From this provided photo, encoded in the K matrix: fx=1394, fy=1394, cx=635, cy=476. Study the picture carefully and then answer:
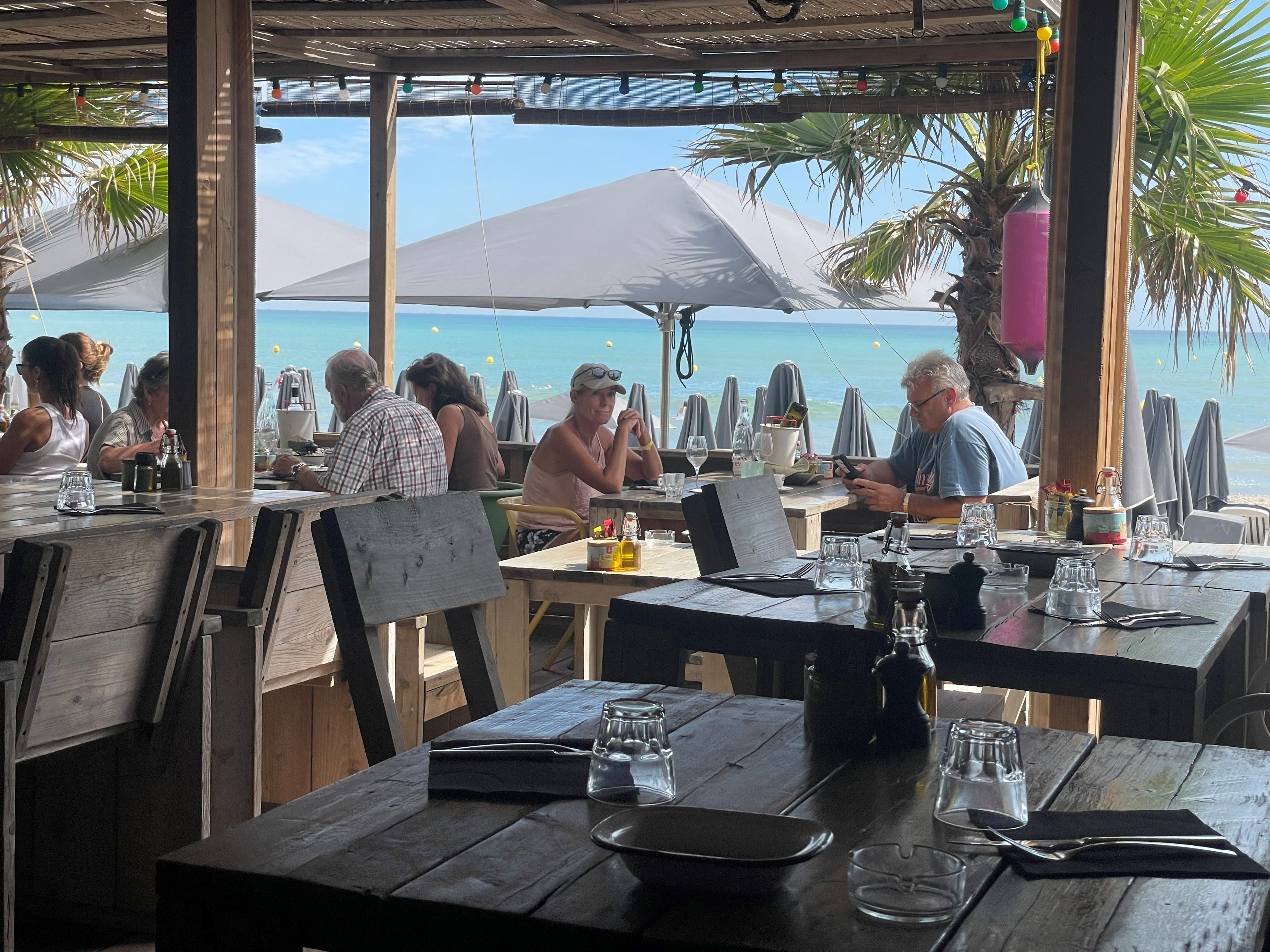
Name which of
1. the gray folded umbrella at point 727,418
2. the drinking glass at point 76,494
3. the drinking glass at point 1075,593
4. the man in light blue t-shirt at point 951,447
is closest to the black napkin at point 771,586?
the drinking glass at point 1075,593

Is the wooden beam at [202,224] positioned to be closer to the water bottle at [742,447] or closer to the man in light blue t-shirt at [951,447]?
the man in light blue t-shirt at [951,447]

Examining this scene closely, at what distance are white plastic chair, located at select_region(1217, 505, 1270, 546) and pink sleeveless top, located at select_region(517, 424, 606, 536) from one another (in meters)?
2.58

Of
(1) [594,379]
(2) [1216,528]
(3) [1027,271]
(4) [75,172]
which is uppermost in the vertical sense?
(4) [75,172]

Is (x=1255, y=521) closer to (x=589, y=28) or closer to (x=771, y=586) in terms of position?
(x=589, y=28)

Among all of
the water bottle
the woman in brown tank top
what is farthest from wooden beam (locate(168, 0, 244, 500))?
the water bottle

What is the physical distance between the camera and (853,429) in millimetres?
9836

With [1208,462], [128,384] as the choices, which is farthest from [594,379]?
[128,384]

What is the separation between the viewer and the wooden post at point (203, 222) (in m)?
4.28

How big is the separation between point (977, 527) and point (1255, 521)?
259 centimetres

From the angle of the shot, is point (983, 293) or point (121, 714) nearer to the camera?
point (121, 714)

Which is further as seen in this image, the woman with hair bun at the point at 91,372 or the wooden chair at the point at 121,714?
the woman with hair bun at the point at 91,372

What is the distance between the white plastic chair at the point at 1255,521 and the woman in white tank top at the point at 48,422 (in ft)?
15.1

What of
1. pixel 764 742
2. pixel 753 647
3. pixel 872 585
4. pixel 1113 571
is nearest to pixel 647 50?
pixel 1113 571

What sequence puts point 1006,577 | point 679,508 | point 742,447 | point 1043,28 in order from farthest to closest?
point 742,447, point 679,508, point 1043,28, point 1006,577
